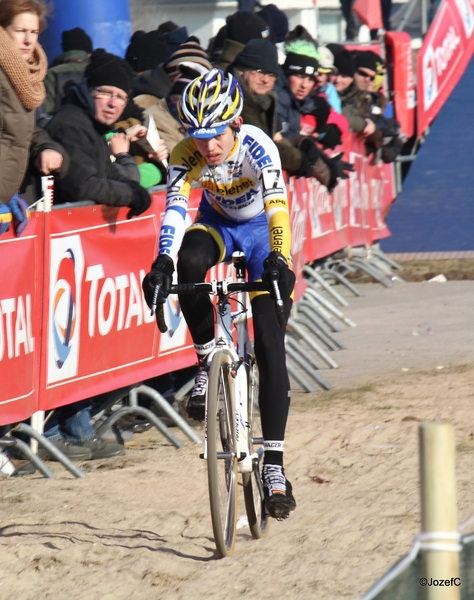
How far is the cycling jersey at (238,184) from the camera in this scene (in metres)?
4.78

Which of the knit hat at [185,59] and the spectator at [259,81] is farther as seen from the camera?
the knit hat at [185,59]

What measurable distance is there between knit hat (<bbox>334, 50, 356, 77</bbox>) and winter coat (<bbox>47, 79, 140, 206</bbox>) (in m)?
6.37

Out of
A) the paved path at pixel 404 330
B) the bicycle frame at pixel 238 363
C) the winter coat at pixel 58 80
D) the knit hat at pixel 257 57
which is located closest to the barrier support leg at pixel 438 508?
the bicycle frame at pixel 238 363

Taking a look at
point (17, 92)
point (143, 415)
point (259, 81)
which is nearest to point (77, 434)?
point (143, 415)

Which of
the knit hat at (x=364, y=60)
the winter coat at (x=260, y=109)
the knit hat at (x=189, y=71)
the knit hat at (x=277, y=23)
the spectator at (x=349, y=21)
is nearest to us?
the winter coat at (x=260, y=109)

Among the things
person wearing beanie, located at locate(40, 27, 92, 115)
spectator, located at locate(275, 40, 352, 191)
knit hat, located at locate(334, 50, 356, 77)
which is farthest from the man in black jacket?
knit hat, located at locate(334, 50, 356, 77)

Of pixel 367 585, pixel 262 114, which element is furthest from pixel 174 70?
pixel 367 585

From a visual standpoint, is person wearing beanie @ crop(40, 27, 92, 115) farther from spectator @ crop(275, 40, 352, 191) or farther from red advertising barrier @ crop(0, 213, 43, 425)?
red advertising barrier @ crop(0, 213, 43, 425)

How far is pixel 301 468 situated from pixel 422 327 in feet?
16.0

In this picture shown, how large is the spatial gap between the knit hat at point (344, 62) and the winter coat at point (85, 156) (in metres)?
6.37

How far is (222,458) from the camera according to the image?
4.62 m

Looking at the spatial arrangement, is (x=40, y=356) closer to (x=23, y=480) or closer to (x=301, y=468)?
(x=23, y=480)

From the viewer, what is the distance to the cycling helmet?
4578 millimetres

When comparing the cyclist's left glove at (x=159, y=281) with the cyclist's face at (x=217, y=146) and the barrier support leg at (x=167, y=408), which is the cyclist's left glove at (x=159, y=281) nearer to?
the cyclist's face at (x=217, y=146)
